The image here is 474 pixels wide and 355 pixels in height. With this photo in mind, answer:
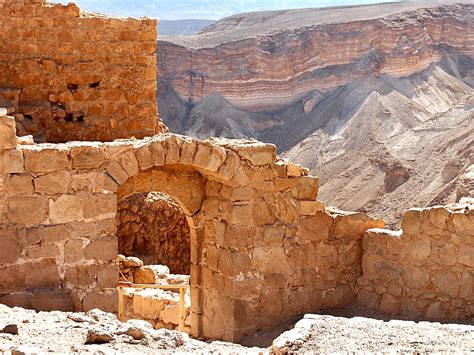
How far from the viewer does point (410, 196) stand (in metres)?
26.6

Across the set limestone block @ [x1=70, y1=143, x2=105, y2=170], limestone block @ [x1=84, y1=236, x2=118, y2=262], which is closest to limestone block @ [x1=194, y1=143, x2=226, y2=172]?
limestone block @ [x1=70, y1=143, x2=105, y2=170]

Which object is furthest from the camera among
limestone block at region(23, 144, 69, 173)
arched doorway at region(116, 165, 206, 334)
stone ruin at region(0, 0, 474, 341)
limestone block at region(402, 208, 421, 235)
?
arched doorway at region(116, 165, 206, 334)

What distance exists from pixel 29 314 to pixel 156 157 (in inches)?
90.5

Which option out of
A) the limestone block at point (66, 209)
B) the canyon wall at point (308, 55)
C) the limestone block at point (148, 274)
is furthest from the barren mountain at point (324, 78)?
the limestone block at point (66, 209)

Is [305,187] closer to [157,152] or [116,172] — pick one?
[157,152]

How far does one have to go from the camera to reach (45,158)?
23.5 ft

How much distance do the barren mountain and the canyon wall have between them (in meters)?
0.06

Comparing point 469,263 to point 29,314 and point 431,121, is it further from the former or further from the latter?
point 431,121

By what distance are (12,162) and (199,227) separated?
8.66ft

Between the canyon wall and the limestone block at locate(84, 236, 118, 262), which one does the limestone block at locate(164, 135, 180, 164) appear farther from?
the canyon wall

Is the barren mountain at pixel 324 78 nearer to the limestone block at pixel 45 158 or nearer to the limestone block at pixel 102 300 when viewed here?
the limestone block at pixel 102 300

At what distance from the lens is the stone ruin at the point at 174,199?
23.6 feet

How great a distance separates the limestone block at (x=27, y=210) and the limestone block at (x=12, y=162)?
278 millimetres

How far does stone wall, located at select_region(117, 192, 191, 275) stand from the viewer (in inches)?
518
